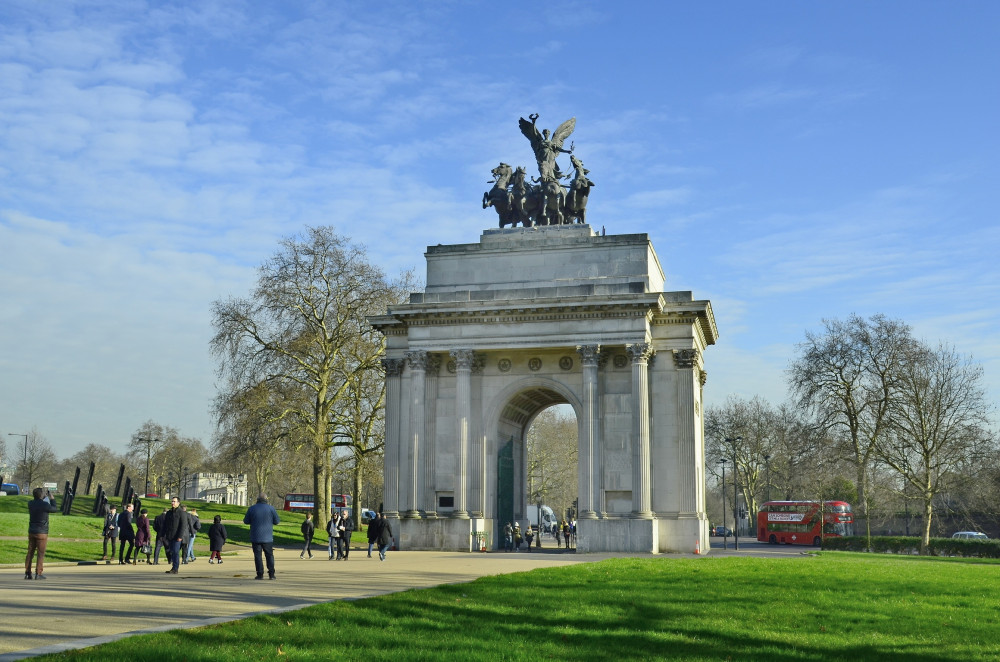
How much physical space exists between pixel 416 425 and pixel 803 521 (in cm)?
4264

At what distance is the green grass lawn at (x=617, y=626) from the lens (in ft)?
37.5

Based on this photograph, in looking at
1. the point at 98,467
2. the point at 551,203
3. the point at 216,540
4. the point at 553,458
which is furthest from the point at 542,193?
the point at 98,467

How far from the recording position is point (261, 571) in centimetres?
2122

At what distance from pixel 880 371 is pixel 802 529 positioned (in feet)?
59.0

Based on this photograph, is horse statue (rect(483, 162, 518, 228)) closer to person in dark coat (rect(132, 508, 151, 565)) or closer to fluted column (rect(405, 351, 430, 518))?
fluted column (rect(405, 351, 430, 518))

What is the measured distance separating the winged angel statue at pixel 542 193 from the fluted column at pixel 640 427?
8.52 metres

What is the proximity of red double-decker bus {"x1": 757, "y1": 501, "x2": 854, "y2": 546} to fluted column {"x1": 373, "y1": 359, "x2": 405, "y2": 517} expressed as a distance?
130 feet

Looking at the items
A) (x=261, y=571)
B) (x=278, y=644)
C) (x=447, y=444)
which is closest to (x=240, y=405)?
(x=447, y=444)

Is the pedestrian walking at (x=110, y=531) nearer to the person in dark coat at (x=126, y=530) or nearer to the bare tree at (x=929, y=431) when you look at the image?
the person in dark coat at (x=126, y=530)

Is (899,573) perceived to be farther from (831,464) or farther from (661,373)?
(831,464)

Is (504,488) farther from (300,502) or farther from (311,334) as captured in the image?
(300,502)

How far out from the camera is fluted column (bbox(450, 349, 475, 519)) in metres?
43.6

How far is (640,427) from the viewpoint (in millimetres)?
42062

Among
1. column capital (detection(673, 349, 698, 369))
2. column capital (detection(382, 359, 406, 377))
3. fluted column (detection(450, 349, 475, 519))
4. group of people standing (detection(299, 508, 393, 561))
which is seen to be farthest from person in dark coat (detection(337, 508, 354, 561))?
column capital (detection(673, 349, 698, 369))
